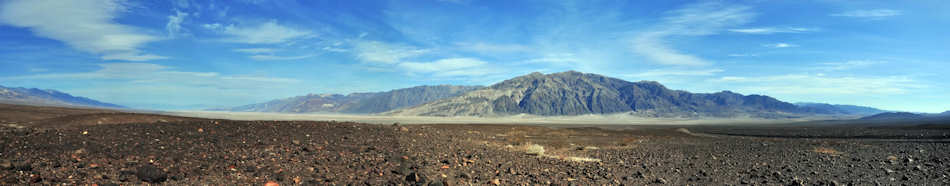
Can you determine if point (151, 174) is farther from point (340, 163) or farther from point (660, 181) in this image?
point (660, 181)

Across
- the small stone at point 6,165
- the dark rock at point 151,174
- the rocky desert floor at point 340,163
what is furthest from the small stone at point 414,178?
the small stone at point 6,165

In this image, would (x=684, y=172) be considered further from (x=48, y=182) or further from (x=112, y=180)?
(x=48, y=182)

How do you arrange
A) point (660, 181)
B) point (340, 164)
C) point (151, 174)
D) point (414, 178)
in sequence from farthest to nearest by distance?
1. point (660, 181)
2. point (340, 164)
3. point (414, 178)
4. point (151, 174)

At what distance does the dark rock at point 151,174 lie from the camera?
693 centimetres

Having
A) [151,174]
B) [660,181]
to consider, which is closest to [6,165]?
[151,174]

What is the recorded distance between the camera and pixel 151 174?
6980 mm

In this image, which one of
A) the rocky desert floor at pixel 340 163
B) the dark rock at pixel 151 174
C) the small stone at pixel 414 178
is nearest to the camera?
the dark rock at pixel 151 174

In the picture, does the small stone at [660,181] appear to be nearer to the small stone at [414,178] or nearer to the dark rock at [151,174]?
the small stone at [414,178]

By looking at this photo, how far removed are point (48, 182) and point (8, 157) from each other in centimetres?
259

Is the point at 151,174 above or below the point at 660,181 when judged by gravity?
above

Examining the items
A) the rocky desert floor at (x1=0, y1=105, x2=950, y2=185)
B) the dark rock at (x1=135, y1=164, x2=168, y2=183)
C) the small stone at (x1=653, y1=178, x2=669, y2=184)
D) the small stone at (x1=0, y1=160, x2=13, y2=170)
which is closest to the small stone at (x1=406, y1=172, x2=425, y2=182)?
the rocky desert floor at (x1=0, y1=105, x2=950, y2=185)

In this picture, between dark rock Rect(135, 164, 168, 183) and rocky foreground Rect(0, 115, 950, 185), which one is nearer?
dark rock Rect(135, 164, 168, 183)

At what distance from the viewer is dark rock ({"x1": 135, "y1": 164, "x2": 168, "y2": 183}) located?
693cm

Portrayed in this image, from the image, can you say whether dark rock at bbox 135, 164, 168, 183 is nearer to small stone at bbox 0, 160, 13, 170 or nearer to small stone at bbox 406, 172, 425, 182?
small stone at bbox 0, 160, 13, 170
